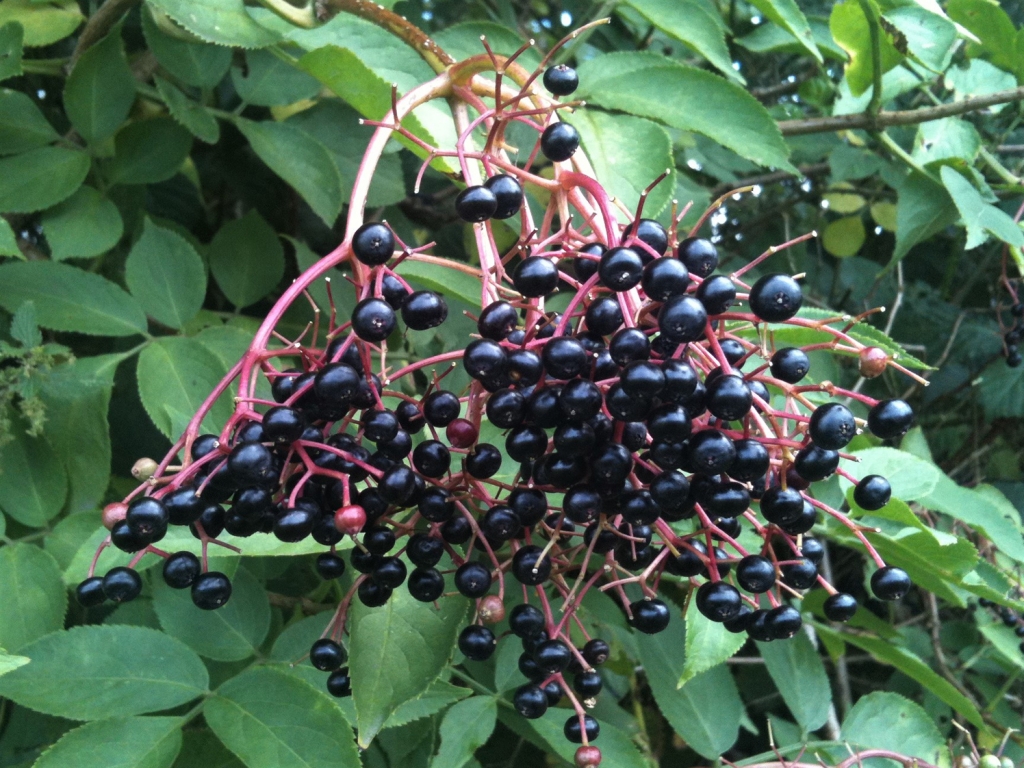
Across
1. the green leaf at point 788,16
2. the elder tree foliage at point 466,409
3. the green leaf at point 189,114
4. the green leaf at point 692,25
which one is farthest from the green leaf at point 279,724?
the green leaf at point 788,16

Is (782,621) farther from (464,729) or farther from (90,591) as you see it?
(90,591)

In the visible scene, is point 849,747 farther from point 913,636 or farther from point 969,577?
point 913,636

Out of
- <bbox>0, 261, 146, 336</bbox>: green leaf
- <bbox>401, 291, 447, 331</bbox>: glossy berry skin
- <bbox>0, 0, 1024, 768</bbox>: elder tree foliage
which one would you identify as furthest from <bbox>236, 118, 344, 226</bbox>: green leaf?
<bbox>401, 291, 447, 331</bbox>: glossy berry skin

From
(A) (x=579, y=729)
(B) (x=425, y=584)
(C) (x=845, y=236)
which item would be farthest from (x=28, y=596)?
(C) (x=845, y=236)

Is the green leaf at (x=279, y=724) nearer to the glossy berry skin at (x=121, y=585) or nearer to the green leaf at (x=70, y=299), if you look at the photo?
the glossy berry skin at (x=121, y=585)

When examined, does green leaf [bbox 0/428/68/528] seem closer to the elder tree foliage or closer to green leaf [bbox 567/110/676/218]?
Result: the elder tree foliage

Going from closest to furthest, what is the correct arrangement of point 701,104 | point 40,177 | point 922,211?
point 701,104 < point 40,177 < point 922,211
